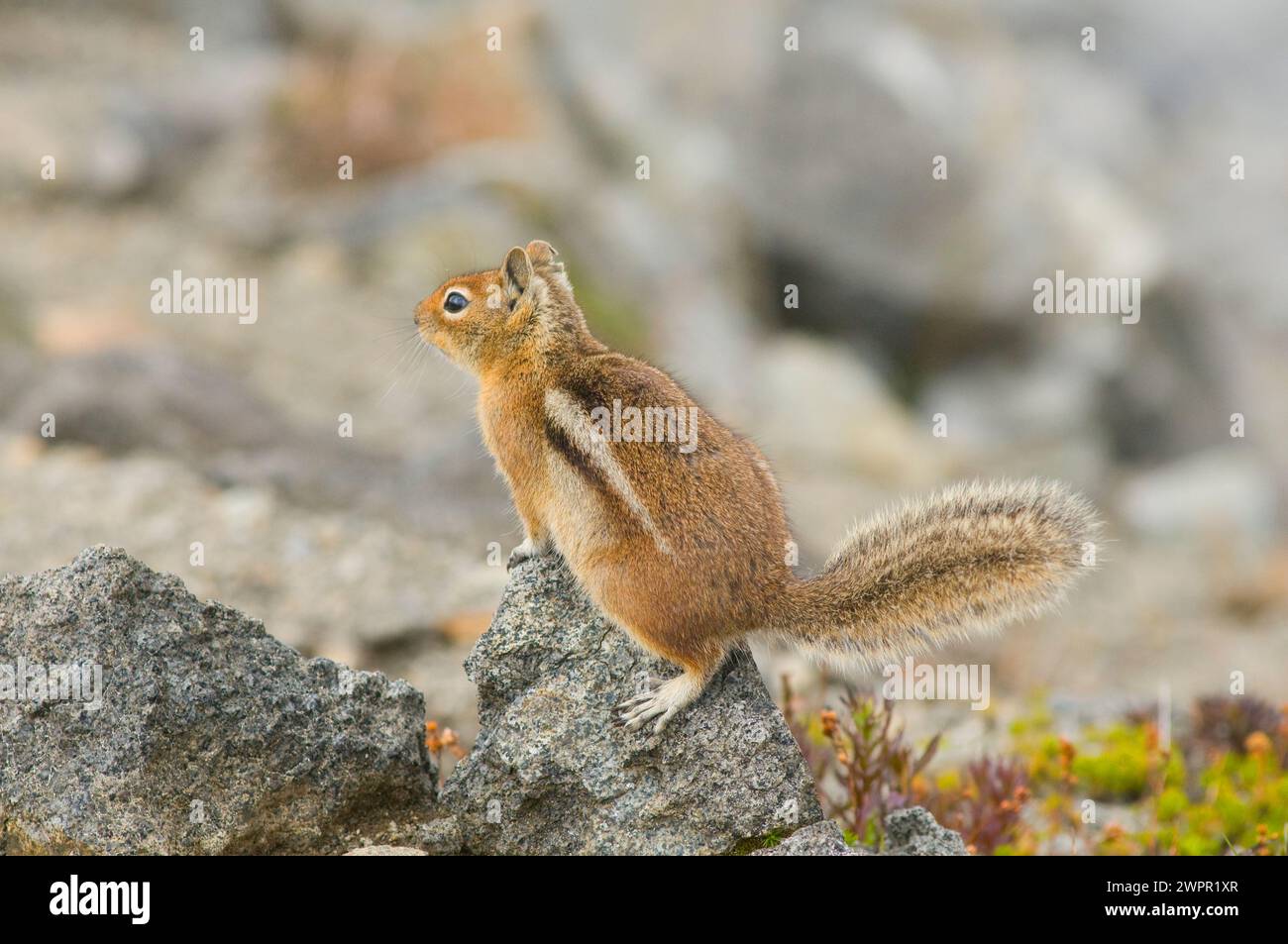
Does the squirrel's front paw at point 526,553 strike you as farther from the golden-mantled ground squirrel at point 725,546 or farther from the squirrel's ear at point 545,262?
the squirrel's ear at point 545,262

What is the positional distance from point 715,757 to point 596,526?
3.56 ft

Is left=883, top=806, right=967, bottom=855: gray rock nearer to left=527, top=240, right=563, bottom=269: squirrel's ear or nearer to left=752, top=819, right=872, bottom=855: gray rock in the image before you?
left=752, top=819, right=872, bottom=855: gray rock

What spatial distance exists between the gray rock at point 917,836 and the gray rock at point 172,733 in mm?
2133

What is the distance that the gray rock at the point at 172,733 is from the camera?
16.5 feet

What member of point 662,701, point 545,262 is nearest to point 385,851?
point 662,701

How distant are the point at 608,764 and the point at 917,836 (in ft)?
4.57

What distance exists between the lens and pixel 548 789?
546cm

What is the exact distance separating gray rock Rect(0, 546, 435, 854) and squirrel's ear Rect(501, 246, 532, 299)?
2.07 meters

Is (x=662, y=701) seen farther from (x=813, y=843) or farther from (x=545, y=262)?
(x=545, y=262)

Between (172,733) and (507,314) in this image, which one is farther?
(507,314)

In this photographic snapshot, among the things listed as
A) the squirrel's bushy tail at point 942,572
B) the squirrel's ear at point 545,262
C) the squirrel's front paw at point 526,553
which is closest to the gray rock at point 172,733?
the squirrel's front paw at point 526,553

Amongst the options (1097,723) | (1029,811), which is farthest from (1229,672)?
(1029,811)

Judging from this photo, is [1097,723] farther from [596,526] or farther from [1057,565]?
[596,526]

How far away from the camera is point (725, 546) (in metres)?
5.56
